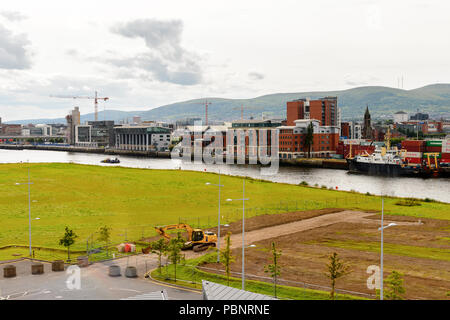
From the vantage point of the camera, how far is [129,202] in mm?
69062

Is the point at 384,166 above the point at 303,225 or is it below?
above

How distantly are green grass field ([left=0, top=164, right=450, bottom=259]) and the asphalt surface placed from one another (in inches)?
334

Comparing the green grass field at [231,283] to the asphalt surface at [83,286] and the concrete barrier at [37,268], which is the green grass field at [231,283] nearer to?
the asphalt surface at [83,286]

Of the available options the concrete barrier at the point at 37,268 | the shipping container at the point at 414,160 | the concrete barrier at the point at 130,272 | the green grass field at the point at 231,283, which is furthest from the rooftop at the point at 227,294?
the shipping container at the point at 414,160

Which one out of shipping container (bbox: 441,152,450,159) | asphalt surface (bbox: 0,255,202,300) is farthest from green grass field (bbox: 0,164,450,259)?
shipping container (bbox: 441,152,450,159)

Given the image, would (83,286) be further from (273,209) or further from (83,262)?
(273,209)

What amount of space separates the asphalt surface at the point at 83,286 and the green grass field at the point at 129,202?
27.8 ft

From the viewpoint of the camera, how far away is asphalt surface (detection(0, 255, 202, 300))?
27281 mm

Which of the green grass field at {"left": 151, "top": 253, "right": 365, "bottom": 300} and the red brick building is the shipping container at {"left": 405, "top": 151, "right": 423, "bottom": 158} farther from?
the green grass field at {"left": 151, "top": 253, "right": 365, "bottom": 300}

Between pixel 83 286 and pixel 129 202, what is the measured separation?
40.2m

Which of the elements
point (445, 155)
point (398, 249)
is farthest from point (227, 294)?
point (445, 155)

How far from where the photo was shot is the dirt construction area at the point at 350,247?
33094 mm
